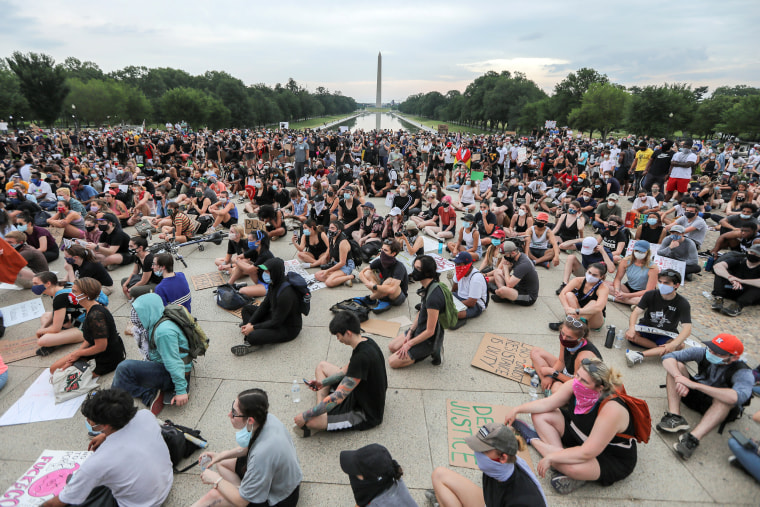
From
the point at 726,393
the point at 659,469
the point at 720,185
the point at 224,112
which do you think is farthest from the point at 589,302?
the point at 224,112

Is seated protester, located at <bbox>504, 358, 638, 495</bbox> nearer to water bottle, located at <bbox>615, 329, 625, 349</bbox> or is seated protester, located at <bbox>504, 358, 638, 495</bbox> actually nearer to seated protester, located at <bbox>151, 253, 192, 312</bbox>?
water bottle, located at <bbox>615, 329, 625, 349</bbox>

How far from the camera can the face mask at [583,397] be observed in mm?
3354

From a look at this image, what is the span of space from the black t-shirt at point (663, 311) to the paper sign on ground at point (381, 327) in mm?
3638

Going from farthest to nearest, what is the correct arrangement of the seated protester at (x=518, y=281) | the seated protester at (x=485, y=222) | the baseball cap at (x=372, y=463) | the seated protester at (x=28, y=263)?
the seated protester at (x=485, y=222)
the seated protester at (x=28, y=263)
the seated protester at (x=518, y=281)
the baseball cap at (x=372, y=463)

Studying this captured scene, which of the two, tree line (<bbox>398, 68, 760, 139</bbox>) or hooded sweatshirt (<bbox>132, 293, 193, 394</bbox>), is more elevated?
tree line (<bbox>398, 68, 760, 139</bbox>)

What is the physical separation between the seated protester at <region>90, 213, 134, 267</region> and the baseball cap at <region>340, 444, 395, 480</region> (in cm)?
823

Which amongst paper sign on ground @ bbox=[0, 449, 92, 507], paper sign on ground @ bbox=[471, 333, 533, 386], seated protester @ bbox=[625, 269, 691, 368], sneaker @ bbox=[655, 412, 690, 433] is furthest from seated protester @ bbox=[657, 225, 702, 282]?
paper sign on ground @ bbox=[0, 449, 92, 507]

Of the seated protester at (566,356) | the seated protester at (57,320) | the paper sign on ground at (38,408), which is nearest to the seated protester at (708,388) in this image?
the seated protester at (566,356)

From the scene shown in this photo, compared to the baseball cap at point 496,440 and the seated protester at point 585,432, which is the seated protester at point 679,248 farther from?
the baseball cap at point 496,440

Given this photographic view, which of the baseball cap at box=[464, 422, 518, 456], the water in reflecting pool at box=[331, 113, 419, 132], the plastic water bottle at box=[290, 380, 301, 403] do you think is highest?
the water in reflecting pool at box=[331, 113, 419, 132]

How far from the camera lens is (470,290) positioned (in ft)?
20.9

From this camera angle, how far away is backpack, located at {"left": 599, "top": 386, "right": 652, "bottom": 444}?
3189mm

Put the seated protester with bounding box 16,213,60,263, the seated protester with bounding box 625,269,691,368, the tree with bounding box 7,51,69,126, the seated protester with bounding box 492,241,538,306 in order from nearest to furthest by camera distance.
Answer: the seated protester with bounding box 625,269,691,368 → the seated protester with bounding box 492,241,538,306 → the seated protester with bounding box 16,213,60,263 → the tree with bounding box 7,51,69,126

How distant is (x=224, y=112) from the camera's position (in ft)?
226
